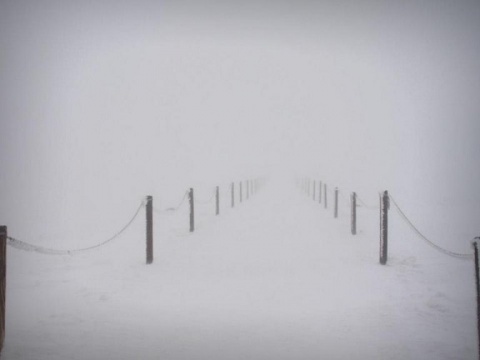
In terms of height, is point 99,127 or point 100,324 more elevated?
point 99,127

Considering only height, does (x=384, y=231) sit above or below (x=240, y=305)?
above

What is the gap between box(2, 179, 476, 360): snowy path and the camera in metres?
3.57

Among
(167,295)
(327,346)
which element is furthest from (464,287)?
(167,295)

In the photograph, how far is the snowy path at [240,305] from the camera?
11.7 feet

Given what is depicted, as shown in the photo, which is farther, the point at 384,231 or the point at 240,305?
the point at 384,231

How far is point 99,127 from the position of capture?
86.6 metres

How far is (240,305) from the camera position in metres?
4.78

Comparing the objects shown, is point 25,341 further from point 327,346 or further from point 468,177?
point 468,177

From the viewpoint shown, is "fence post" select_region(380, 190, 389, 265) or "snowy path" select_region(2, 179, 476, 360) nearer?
"snowy path" select_region(2, 179, 476, 360)

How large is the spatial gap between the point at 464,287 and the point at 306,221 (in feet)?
22.8

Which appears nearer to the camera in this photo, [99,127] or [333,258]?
[333,258]

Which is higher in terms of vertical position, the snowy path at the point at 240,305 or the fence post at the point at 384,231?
the fence post at the point at 384,231

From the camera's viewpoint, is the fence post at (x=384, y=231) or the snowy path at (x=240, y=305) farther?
the fence post at (x=384, y=231)

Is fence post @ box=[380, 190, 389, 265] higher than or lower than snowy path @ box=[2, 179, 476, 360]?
higher
